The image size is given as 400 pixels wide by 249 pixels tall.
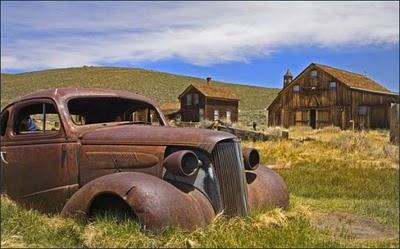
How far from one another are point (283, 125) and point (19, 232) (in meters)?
51.2

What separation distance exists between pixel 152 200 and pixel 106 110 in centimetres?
252

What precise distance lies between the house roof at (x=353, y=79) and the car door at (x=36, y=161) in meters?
47.7

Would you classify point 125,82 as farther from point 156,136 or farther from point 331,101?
point 156,136

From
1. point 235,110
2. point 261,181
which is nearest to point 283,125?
point 235,110

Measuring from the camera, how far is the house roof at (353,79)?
53062mm

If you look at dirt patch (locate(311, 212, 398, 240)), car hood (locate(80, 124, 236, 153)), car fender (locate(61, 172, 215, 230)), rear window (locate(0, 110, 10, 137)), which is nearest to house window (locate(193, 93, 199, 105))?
dirt patch (locate(311, 212, 398, 240))

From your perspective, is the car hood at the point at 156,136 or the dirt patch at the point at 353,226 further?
the dirt patch at the point at 353,226

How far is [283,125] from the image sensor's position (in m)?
55.6

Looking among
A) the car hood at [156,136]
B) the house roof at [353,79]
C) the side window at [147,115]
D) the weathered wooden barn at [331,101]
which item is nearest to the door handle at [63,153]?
the car hood at [156,136]

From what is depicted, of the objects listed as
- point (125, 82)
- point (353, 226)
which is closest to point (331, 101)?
point (353, 226)

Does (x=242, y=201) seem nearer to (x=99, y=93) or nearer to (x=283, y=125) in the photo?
(x=99, y=93)

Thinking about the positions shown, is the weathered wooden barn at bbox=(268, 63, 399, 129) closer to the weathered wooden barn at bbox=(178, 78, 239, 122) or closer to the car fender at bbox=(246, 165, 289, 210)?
the weathered wooden barn at bbox=(178, 78, 239, 122)

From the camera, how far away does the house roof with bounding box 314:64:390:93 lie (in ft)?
174

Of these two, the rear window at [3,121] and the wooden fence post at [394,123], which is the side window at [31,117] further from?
the wooden fence post at [394,123]
